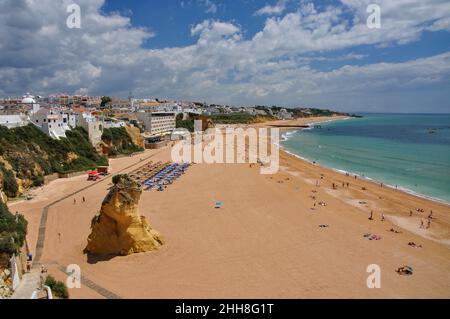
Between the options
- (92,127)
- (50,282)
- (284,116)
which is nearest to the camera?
(50,282)

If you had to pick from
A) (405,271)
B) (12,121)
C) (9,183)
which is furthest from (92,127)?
(405,271)

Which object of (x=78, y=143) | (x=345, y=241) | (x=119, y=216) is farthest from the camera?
(x=78, y=143)

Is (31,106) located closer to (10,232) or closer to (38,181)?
(38,181)

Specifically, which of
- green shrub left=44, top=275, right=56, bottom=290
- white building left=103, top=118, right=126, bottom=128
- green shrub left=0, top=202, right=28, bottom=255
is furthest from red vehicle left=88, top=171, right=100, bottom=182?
green shrub left=44, top=275, right=56, bottom=290

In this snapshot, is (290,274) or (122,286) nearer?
(122,286)

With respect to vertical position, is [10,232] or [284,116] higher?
[284,116]
